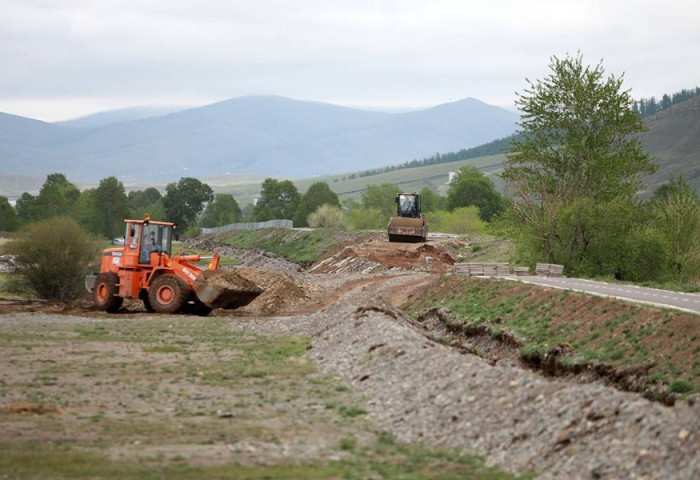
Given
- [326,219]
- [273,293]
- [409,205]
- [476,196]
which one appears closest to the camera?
[273,293]

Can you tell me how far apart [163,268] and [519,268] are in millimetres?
17131

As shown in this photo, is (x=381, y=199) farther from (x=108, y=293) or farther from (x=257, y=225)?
(x=108, y=293)

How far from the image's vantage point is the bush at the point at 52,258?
72.6 m

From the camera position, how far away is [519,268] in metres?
54.4

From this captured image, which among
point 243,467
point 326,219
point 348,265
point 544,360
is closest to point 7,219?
point 326,219

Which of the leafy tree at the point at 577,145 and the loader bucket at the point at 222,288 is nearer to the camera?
the loader bucket at the point at 222,288

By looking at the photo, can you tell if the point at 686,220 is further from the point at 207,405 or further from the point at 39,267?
the point at 207,405

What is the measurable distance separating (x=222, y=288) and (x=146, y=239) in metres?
3.55

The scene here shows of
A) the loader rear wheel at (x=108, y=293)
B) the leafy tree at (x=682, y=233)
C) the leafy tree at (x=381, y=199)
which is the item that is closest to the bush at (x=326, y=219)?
Answer: the leafy tree at (x=381, y=199)

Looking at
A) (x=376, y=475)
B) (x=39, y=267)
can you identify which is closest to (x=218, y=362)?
(x=376, y=475)

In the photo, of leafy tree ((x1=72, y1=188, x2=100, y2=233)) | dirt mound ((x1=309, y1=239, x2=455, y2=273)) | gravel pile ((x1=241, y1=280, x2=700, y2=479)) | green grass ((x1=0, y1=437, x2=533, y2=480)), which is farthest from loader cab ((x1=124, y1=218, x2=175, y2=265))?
leafy tree ((x1=72, y1=188, x2=100, y2=233))

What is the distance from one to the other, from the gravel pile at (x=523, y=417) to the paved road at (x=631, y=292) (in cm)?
1042

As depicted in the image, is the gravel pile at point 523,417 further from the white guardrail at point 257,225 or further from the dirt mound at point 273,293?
the white guardrail at point 257,225

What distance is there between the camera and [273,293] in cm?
5088
